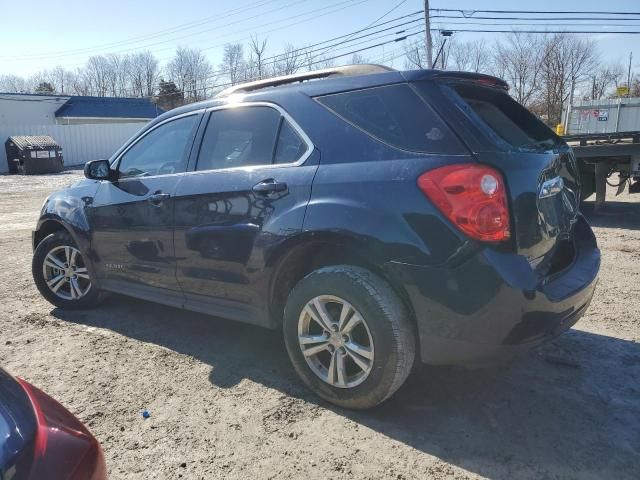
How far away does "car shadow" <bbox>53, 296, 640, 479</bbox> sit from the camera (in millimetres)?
2463

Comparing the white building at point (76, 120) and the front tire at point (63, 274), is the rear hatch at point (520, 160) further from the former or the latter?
the white building at point (76, 120)

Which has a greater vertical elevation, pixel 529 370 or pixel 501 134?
pixel 501 134

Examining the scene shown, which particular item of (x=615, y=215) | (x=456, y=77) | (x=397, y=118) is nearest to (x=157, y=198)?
(x=397, y=118)

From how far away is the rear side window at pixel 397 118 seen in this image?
8.43 feet

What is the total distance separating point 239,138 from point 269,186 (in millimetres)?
597

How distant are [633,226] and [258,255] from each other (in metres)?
7.01

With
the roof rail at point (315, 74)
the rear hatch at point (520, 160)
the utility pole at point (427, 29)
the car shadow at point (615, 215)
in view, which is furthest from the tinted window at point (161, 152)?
the utility pole at point (427, 29)

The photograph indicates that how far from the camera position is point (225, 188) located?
10.8ft

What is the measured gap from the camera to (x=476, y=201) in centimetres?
240

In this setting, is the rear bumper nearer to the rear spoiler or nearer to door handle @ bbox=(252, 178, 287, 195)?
door handle @ bbox=(252, 178, 287, 195)

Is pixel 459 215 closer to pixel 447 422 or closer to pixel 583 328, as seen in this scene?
pixel 447 422

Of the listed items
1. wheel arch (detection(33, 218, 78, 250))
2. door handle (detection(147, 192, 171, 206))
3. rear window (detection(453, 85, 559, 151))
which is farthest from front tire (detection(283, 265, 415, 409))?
wheel arch (detection(33, 218, 78, 250))

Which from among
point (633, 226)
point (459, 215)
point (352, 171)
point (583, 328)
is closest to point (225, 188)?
point (352, 171)

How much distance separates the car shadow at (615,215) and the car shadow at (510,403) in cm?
494
